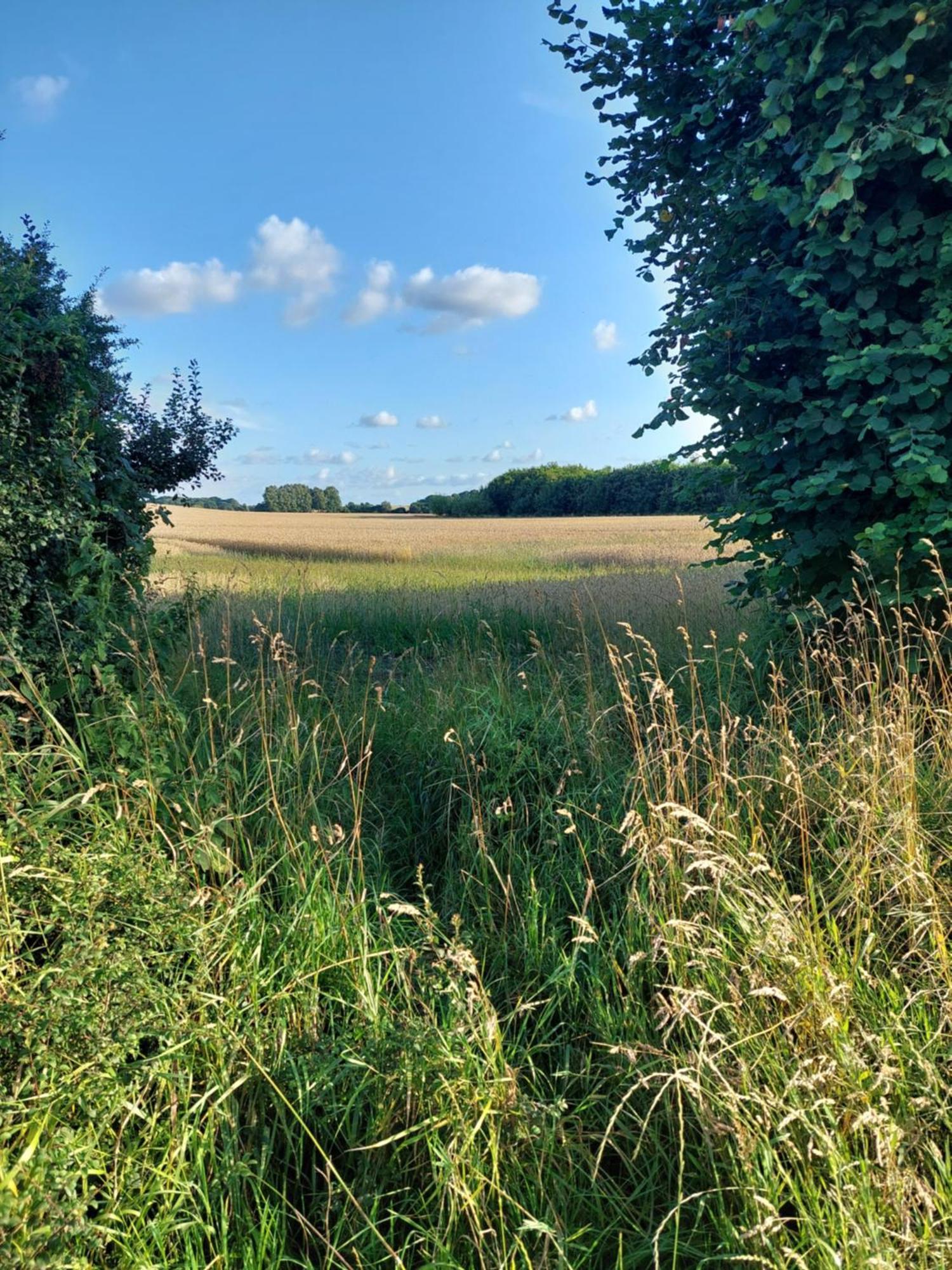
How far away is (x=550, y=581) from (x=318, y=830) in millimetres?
9232

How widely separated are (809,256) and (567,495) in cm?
5689

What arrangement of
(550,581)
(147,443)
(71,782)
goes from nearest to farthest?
(71,782) → (147,443) → (550,581)

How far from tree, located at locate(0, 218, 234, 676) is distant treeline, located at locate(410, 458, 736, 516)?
42.2 metres

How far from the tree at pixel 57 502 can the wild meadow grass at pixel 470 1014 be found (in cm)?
47

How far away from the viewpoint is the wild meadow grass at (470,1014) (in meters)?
1.82

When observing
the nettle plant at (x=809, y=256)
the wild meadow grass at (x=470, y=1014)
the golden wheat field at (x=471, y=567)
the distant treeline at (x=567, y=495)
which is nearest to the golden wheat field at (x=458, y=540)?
the golden wheat field at (x=471, y=567)

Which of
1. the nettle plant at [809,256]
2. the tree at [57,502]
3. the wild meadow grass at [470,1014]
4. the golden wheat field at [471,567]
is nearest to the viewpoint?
the wild meadow grass at [470,1014]

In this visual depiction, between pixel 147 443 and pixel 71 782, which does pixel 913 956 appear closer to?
pixel 71 782

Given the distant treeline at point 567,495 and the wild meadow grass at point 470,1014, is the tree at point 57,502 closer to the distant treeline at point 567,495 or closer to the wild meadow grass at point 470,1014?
the wild meadow grass at point 470,1014

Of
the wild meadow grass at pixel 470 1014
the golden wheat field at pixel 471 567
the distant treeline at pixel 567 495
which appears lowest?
the wild meadow grass at pixel 470 1014

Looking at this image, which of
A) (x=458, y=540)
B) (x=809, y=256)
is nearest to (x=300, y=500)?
(x=458, y=540)

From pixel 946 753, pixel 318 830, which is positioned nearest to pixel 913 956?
pixel 946 753

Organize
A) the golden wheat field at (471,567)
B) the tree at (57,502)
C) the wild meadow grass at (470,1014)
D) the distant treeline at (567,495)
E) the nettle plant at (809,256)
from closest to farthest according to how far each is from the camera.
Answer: the wild meadow grass at (470,1014) < the tree at (57,502) < the nettle plant at (809,256) < the golden wheat field at (471,567) < the distant treeline at (567,495)

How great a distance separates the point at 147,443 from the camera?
7418 millimetres
